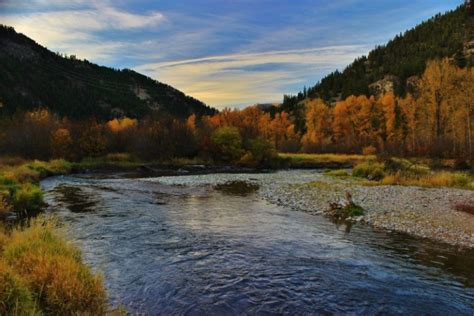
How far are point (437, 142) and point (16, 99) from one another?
142 meters

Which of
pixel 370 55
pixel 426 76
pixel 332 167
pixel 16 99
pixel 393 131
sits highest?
pixel 370 55

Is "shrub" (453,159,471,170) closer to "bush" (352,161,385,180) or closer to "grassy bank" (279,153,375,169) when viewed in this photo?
"bush" (352,161,385,180)

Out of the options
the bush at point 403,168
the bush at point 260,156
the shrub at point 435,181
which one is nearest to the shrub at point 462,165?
the bush at point 403,168

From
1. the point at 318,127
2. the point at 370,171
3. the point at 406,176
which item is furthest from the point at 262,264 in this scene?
the point at 318,127

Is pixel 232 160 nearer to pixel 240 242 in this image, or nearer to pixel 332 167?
pixel 332 167

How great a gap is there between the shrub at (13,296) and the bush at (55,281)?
1.18 ft

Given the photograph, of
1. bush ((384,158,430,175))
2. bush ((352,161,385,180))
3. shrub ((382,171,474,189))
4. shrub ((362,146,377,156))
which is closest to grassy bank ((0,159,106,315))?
shrub ((382,171,474,189))

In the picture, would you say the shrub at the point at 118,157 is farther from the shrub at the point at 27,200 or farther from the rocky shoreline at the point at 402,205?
the shrub at the point at 27,200

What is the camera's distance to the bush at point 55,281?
650 centimetres

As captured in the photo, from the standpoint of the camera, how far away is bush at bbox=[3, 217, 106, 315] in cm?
650

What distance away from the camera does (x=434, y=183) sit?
94.6 ft

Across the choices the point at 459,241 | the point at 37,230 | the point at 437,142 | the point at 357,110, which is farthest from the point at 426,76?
the point at 37,230

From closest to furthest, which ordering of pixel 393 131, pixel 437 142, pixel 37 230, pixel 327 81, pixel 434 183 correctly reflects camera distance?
1. pixel 37 230
2. pixel 434 183
3. pixel 437 142
4. pixel 393 131
5. pixel 327 81

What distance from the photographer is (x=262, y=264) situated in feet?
38.3
